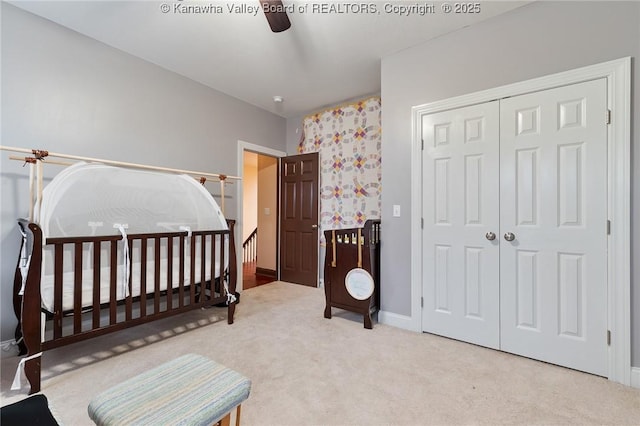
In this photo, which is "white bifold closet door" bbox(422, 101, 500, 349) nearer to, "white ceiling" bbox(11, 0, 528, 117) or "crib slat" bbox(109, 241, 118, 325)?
"white ceiling" bbox(11, 0, 528, 117)

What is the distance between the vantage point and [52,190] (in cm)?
193

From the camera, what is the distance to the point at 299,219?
4262 millimetres

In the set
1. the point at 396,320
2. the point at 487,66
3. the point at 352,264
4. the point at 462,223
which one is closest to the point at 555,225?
the point at 462,223

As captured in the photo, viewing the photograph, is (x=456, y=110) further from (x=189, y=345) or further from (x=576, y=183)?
(x=189, y=345)

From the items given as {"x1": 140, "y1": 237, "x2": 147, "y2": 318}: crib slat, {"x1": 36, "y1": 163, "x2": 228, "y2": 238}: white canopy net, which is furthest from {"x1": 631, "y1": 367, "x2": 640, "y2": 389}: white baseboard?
{"x1": 140, "y1": 237, "x2": 147, "y2": 318}: crib slat

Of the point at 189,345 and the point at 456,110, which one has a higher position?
the point at 456,110

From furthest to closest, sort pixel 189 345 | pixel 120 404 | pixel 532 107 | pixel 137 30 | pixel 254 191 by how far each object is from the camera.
Result: pixel 254 191 → pixel 137 30 → pixel 189 345 → pixel 532 107 → pixel 120 404

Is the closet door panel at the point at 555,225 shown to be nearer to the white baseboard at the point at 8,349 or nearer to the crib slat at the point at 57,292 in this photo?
the crib slat at the point at 57,292

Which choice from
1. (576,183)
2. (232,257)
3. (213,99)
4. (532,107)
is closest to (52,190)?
(232,257)

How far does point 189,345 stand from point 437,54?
10.5ft

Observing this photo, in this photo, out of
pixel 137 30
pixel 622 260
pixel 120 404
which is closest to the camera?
pixel 120 404

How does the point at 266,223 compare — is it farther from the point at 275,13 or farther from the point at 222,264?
the point at 275,13

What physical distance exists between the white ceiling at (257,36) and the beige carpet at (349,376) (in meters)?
2.48

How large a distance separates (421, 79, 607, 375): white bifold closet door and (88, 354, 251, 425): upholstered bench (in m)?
1.93
